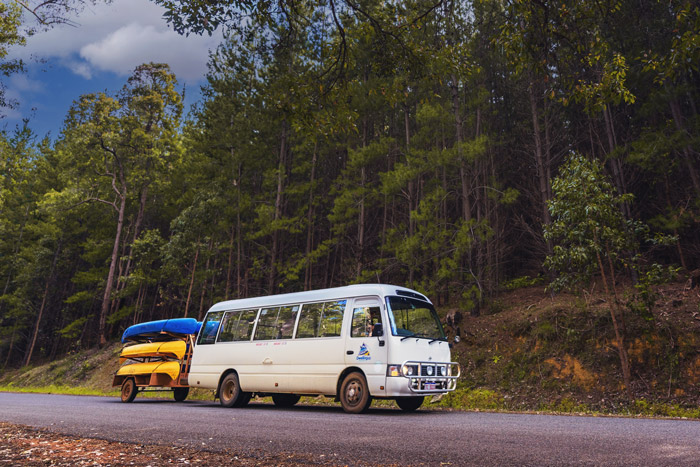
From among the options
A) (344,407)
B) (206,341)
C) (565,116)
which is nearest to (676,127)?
(565,116)

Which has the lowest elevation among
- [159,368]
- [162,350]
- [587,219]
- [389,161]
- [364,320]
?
[159,368]

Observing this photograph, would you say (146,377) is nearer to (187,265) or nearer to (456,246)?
(456,246)

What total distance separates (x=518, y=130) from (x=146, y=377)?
77.0 ft

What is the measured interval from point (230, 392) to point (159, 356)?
3341 mm

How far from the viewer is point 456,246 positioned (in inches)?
798

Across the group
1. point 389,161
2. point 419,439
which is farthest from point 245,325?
point 389,161

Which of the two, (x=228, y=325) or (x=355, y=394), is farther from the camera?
(x=228, y=325)

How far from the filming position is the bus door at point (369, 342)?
32.3 ft

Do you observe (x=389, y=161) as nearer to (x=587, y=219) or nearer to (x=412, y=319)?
(x=587, y=219)

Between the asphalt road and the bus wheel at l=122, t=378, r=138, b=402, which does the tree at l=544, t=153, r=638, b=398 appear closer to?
the asphalt road

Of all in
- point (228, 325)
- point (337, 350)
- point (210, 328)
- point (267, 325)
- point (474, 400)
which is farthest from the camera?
point (474, 400)

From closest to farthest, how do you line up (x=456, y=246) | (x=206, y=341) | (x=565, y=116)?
1. (x=206, y=341)
2. (x=456, y=246)
3. (x=565, y=116)

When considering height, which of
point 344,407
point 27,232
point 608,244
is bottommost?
point 344,407

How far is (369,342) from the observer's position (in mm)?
10219
